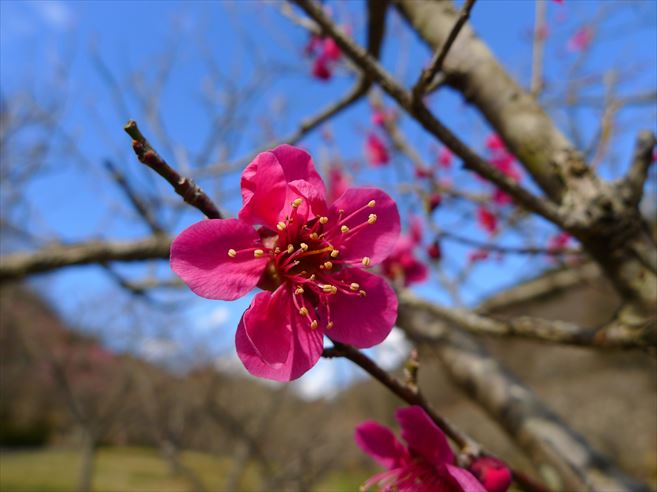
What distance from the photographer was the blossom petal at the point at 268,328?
629 millimetres

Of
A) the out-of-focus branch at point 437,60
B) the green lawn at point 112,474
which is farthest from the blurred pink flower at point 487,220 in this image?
the green lawn at point 112,474

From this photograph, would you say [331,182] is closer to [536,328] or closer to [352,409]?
[536,328]

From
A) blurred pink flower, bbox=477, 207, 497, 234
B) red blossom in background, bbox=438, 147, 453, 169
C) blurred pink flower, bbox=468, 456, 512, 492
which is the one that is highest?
red blossom in background, bbox=438, 147, 453, 169

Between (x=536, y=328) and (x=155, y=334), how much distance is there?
6.27 metres

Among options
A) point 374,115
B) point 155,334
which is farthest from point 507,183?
point 155,334

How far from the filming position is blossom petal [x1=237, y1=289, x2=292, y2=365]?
0.63m

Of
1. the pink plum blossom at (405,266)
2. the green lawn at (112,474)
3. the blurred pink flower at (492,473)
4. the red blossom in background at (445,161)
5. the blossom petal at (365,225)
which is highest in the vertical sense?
the green lawn at (112,474)

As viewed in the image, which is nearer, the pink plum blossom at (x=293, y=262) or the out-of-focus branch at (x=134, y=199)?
the pink plum blossom at (x=293, y=262)

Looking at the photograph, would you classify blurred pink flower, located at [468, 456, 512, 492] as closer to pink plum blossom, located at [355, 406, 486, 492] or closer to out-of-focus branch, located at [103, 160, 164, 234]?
pink plum blossom, located at [355, 406, 486, 492]

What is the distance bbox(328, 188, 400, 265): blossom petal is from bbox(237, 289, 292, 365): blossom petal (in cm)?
14

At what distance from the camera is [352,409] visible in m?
12.5

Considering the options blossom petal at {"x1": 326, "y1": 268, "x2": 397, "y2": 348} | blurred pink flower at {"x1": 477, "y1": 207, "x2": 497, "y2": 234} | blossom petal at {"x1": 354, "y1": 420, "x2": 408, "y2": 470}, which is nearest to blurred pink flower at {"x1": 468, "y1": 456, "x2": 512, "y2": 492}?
blossom petal at {"x1": 354, "y1": 420, "x2": 408, "y2": 470}

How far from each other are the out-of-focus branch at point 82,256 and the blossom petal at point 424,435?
5.61 feet

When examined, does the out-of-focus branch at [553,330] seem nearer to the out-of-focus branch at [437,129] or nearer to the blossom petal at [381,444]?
the out-of-focus branch at [437,129]
